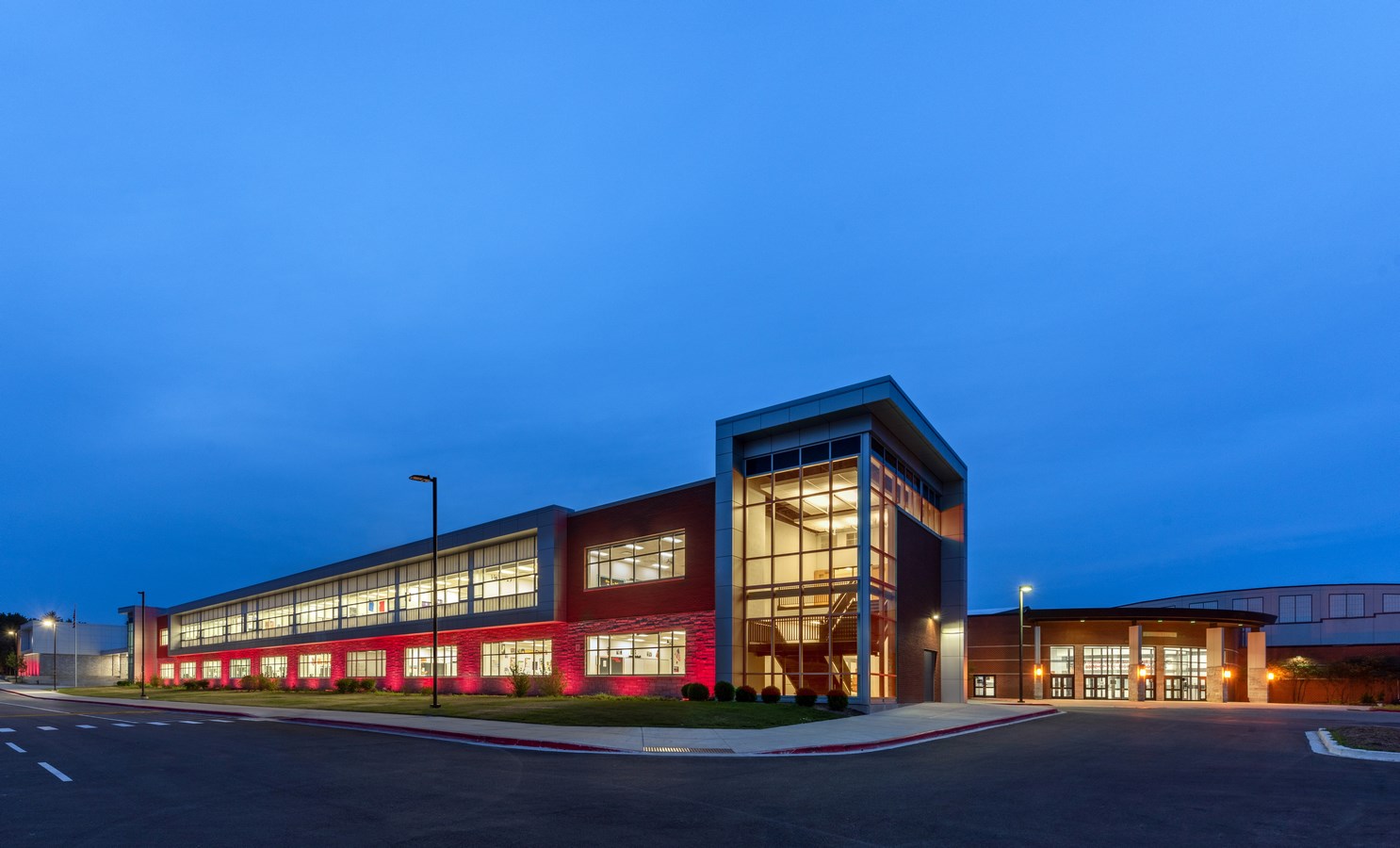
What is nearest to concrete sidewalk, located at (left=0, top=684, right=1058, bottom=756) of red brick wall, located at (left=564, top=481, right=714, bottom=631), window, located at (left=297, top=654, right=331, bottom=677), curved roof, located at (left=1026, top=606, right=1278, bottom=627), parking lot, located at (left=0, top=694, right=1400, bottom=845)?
parking lot, located at (left=0, top=694, right=1400, bottom=845)

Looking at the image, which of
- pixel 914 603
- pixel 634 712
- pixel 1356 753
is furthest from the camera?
pixel 914 603

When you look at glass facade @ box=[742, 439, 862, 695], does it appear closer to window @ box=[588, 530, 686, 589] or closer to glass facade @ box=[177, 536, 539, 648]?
window @ box=[588, 530, 686, 589]

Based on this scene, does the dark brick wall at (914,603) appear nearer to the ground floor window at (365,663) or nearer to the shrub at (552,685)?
the shrub at (552,685)

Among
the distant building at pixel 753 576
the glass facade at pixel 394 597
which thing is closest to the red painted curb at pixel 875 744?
the distant building at pixel 753 576

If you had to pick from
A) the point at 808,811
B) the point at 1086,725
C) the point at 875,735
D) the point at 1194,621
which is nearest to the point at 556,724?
the point at 875,735

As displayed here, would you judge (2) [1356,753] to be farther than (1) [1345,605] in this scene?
No

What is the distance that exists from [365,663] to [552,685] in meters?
25.0

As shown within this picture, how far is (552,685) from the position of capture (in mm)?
42781

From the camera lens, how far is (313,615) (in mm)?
68688

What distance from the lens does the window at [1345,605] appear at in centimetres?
7719

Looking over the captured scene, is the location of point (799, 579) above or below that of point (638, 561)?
below

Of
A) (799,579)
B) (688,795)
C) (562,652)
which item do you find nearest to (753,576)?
(799,579)

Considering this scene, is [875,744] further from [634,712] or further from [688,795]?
[688,795]

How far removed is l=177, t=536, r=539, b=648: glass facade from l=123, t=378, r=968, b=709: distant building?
179 millimetres
